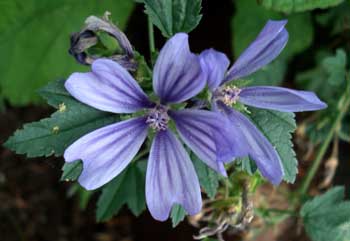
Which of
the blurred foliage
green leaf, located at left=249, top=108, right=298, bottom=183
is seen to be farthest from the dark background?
green leaf, located at left=249, top=108, right=298, bottom=183

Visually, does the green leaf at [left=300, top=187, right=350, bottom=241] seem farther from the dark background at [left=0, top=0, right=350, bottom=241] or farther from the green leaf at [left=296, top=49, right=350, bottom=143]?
the dark background at [left=0, top=0, right=350, bottom=241]

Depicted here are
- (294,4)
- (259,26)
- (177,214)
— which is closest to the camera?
(177,214)

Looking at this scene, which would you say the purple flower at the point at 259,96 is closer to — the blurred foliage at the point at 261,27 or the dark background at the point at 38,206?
the blurred foliage at the point at 261,27

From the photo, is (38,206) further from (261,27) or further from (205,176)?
(205,176)

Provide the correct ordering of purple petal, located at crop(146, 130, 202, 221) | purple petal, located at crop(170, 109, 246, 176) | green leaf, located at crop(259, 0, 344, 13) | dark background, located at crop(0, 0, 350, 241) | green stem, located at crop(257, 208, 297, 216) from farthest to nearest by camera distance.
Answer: dark background, located at crop(0, 0, 350, 241), green stem, located at crop(257, 208, 297, 216), green leaf, located at crop(259, 0, 344, 13), purple petal, located at crop(146, 130, 202, 221), purple petal, located at crop(170, 109, 246, 176)

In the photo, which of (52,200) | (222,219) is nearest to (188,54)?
(222,219)

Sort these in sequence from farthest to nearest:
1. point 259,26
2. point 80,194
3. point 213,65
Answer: point 80,194 < point 259,26 < point 213,65

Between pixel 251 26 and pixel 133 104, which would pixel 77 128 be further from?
pixel 251 26

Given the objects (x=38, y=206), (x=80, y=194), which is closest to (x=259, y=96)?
(x=80, y=194)

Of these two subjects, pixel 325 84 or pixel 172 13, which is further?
pixel 325 84
